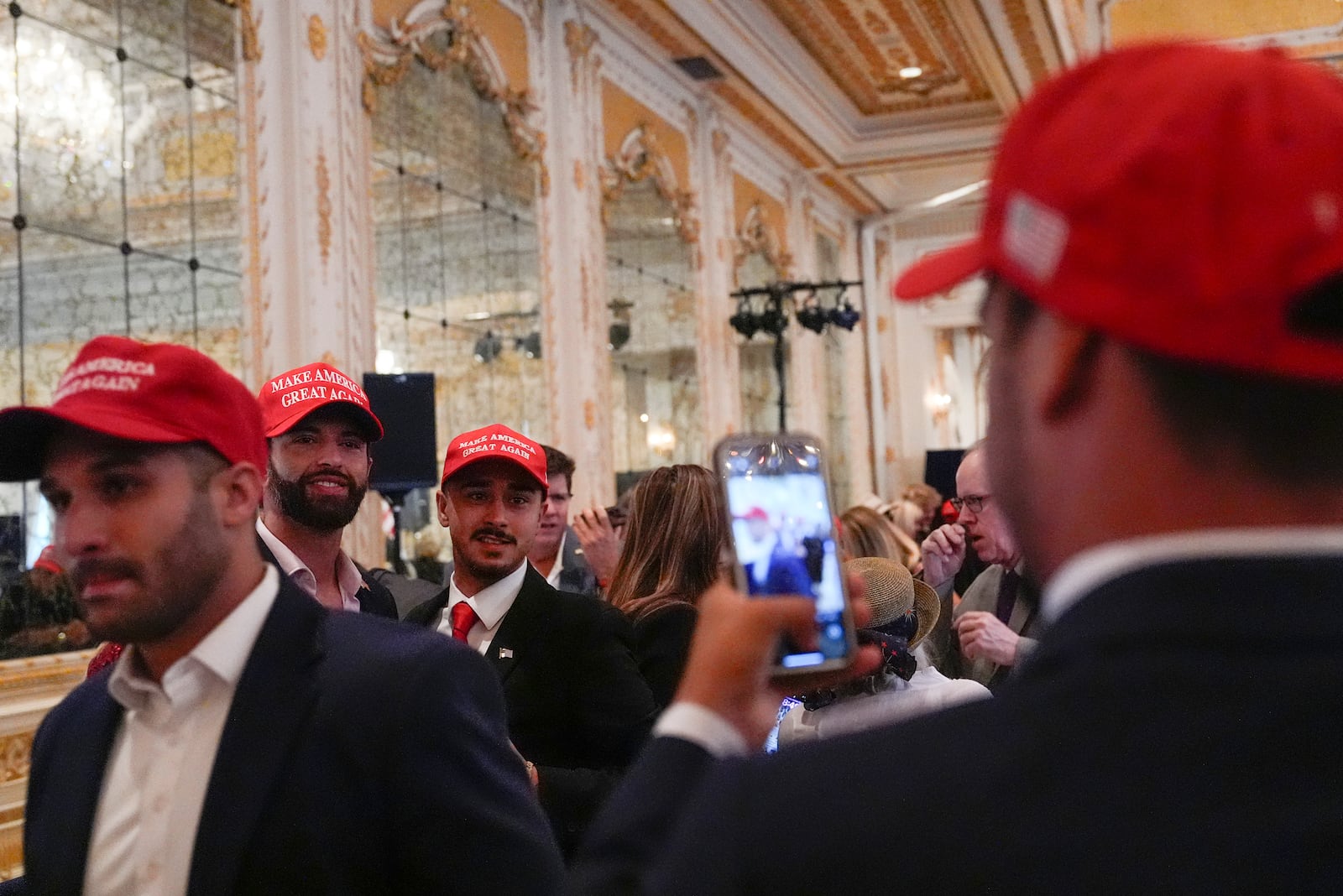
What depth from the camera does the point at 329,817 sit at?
159 centimetres

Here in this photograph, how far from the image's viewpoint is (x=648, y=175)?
10.4 metres

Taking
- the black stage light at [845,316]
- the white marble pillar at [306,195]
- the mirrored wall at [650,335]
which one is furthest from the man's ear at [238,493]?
the black stage light at [845,316]

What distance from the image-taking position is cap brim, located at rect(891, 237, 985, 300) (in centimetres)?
82

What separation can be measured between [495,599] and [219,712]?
1.58 m

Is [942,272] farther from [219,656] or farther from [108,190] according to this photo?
[108,190]

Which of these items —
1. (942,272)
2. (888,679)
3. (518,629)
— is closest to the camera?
(942,272)

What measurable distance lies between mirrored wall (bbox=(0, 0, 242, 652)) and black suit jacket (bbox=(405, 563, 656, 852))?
257 centimetres

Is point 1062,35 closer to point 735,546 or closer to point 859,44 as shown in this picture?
point 859,44

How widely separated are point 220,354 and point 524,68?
3569 millimetres

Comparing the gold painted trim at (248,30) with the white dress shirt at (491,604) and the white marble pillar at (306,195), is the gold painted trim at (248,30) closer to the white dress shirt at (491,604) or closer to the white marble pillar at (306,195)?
the white marble pillar at (306,195)

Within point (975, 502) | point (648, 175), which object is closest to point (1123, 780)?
point (975, 502)

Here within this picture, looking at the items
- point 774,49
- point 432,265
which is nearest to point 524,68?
point 432,265

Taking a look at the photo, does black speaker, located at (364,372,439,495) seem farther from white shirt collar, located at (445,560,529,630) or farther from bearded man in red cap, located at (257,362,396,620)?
white shirt collar, located at (445,560,529,630)

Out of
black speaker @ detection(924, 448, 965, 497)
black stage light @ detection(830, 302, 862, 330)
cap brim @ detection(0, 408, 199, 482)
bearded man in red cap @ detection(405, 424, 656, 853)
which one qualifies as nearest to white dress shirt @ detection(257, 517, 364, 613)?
bearded man in red cap @ detection(405, 424, 656, 853)
